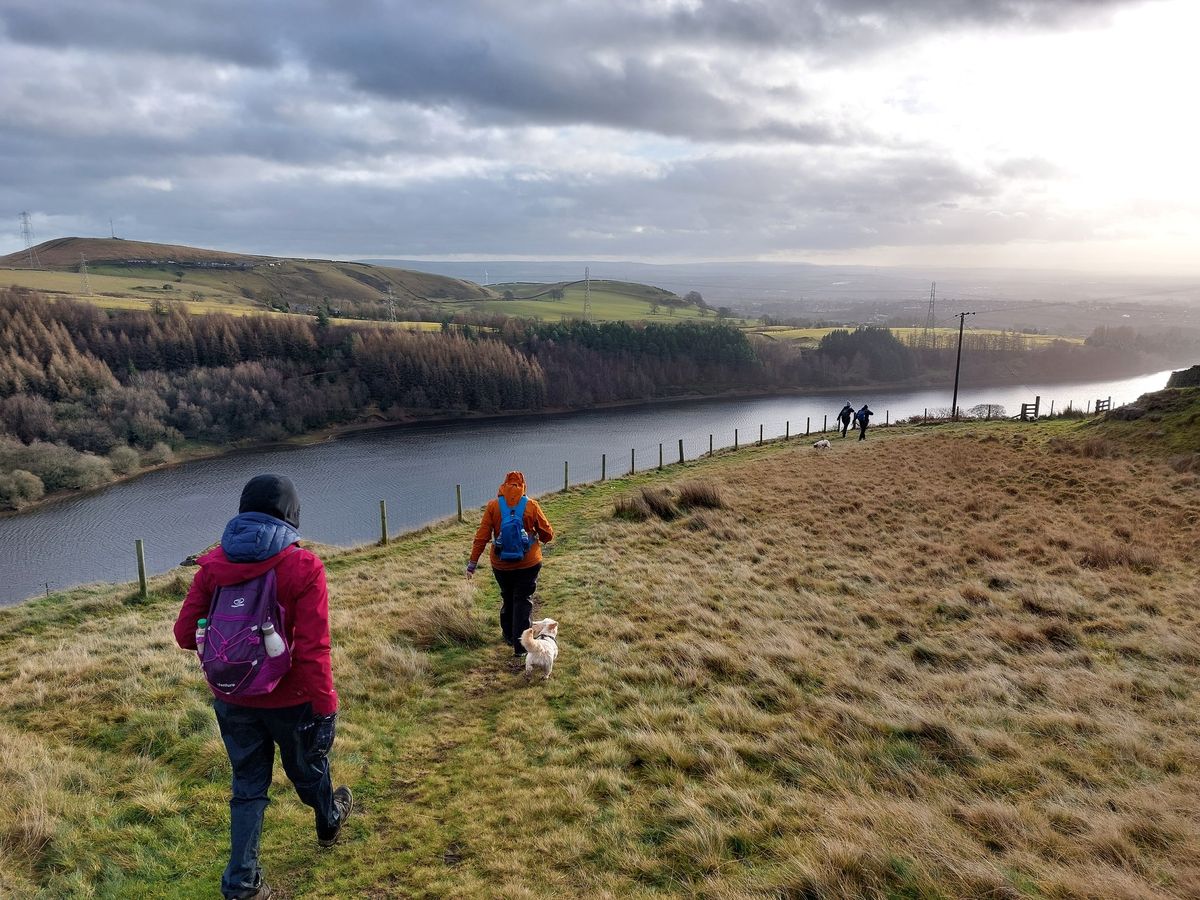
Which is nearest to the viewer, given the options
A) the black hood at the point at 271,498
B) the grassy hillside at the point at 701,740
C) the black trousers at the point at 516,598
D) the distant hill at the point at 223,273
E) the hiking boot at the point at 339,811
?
the black hood at the point at 271,498

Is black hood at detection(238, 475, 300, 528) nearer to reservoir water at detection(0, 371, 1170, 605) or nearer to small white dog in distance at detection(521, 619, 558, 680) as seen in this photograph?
small white dog in distance at detection(521, 619, 558, 680)

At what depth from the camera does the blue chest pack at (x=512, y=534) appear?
7.23m

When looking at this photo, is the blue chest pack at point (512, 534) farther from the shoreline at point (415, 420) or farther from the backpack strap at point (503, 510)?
the shoreline at point (415, 420)

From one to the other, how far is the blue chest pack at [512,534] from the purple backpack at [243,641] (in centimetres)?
369

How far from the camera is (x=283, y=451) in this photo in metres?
62.4

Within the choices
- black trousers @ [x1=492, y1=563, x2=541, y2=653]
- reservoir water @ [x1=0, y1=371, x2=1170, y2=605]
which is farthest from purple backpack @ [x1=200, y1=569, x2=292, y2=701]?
reservoir water @ [x1=0, y1=371, x2=1170, y2=605]

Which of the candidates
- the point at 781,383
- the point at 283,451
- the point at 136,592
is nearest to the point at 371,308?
the point at 283,451

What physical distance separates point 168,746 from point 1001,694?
26.1ft

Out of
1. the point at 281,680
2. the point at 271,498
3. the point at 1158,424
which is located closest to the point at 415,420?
the point at 1158,424

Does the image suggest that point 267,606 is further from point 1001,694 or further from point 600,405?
point 600,405

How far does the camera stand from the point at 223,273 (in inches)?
6417

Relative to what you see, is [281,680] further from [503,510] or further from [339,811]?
[503,510]

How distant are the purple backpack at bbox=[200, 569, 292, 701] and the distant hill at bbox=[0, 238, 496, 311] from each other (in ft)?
485

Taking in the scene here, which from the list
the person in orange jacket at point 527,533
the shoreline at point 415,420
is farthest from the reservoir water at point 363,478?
the person in orange jacket at point 527,533
